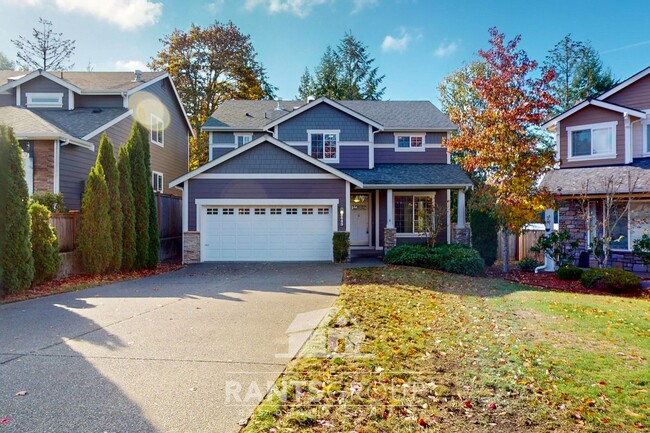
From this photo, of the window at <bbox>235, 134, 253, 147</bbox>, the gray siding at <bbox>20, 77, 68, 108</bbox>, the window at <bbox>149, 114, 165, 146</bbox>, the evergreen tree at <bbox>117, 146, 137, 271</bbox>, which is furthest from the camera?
the window at <bbox>235, 134, 253, 147</bbox>

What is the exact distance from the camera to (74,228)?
1129 centimetres

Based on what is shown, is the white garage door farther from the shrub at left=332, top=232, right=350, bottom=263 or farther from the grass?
the grass

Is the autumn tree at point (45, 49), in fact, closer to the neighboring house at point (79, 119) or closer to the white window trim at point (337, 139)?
the neighboring house at point (79, 119)

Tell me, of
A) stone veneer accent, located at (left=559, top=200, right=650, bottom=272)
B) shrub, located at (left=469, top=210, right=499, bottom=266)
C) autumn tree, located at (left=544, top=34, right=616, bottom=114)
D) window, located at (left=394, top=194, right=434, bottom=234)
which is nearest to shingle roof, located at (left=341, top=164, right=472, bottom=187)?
window, located at (left=394, top=194, right=434, bottom=234)

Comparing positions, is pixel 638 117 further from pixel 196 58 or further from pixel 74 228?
pixel 196 58

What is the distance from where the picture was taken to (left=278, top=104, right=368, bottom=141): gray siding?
59.3ft

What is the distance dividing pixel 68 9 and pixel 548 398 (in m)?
23.4

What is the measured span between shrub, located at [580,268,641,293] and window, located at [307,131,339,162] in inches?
420

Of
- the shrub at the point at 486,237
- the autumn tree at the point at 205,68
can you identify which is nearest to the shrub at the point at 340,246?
the shrub at the point at 486,237

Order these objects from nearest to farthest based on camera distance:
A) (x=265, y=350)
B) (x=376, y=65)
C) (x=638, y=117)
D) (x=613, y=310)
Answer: (x=265, y=350), (x=613, y=310), (x=638, y=117), (x=376, y=65)

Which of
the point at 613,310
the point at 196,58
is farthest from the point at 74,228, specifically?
the point at 196,58

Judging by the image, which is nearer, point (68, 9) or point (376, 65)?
point (68, 9)

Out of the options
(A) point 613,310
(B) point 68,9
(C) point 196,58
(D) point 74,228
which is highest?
(C) point 196,58

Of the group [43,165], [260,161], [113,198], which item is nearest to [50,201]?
[113,198]
